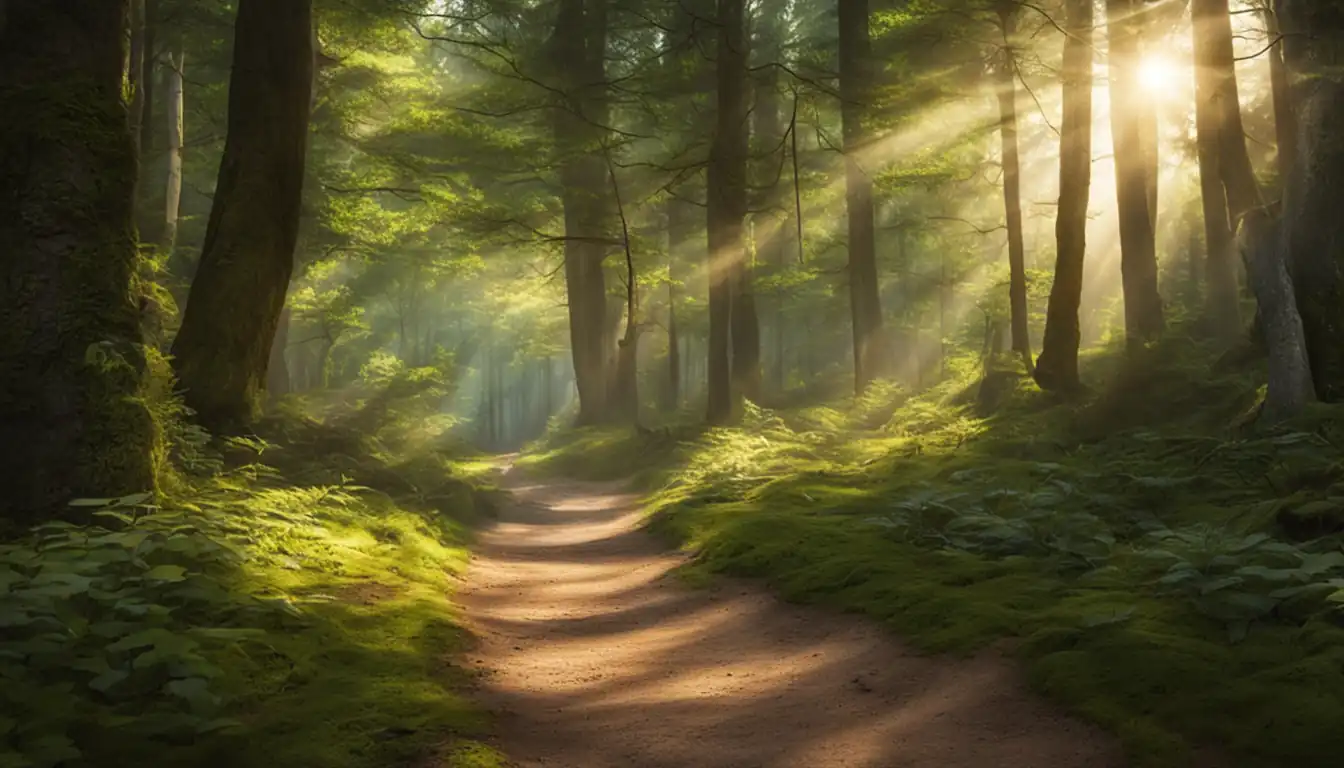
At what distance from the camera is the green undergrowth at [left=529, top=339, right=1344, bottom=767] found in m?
4.07

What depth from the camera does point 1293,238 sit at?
29.3ft

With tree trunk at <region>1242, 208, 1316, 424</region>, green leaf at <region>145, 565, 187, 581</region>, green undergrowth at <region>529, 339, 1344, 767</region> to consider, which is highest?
tree trunk at <region>1242, 208, 1316, 424</region>

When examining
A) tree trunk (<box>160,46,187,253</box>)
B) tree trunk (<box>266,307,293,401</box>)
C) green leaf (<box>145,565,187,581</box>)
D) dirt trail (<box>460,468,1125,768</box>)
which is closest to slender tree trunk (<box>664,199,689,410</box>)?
tree trunk (<box>266,307,293,401</box>)

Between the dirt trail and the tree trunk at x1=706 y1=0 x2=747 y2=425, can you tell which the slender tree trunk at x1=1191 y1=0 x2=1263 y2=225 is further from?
the dirt trail

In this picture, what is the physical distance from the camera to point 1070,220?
47.0 ft

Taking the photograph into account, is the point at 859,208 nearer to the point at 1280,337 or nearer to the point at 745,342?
the point at 745,342

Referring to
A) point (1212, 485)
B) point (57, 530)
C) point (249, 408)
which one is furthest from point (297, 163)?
point (1212, 485)

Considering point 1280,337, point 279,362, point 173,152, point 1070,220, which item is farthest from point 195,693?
point 279,362

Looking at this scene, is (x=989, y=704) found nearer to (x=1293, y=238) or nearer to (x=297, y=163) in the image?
(x=1293, y=238)

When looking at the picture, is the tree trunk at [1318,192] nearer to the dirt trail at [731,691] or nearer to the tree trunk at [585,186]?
the dirt trail at [731,691]

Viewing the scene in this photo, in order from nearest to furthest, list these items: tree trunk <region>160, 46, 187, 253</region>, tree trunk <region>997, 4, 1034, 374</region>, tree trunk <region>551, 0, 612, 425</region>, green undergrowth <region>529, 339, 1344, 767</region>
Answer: green undergrowth <region>529, 339, 1344, 767</region> < tree trunk <region>160, 46, 187, 253</region> < tree trunk <region>997, 4, 1034, 374</region> < tree trunk <region>551, 0, 612, 425</region>

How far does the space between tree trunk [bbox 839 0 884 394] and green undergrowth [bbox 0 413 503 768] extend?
1496cm

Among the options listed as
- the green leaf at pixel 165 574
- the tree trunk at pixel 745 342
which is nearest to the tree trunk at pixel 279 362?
the tree trunk at pixel 745 342

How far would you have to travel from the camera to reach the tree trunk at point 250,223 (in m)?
9.43
